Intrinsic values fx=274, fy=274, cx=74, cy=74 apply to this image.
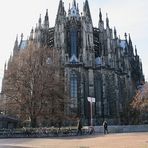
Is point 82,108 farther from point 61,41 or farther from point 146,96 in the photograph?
point 146,96

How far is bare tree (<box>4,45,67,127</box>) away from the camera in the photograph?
95.0 ft

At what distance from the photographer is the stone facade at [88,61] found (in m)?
48.7

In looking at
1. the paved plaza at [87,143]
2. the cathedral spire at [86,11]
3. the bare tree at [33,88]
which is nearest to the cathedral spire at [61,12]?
the cathedral spire at [86,11]

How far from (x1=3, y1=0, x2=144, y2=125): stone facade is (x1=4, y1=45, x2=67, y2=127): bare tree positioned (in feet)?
48.2

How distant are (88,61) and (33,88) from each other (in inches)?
896

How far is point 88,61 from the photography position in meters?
50.4

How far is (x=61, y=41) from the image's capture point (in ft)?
168

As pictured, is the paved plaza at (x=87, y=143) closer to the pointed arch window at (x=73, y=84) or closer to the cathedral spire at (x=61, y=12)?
the pointed arch window at (x=73, y=84)

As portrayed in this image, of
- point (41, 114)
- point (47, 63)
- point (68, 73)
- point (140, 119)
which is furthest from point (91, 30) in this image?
point (41, 114)

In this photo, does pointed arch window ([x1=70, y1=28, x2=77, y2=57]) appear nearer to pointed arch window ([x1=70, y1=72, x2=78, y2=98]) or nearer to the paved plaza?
pointed arch window ([x1=70, y1=72, x2=78, y2=98])

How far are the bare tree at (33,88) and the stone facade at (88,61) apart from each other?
578 inches

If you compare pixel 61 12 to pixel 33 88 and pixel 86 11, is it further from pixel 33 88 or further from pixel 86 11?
pixel 33 88

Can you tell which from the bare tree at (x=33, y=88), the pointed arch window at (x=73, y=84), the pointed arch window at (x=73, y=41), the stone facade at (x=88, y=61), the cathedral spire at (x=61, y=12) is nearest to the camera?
the bare tree at (x=33, y=88)

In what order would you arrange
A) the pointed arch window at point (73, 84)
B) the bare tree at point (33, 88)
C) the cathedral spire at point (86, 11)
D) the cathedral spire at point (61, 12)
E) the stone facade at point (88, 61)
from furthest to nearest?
the cathedral spire at point (86, 11) < the cathedral spire at point (61, 12) < the stone facade at point (88, 61) < the pointed arch window at point (73, 84) < the bare tree at point (33, 88)
